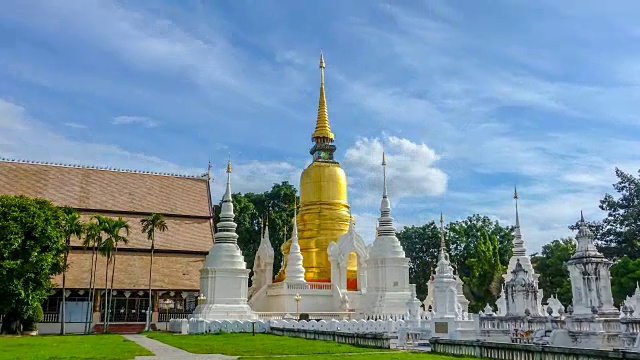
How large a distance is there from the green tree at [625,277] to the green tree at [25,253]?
1243 inches

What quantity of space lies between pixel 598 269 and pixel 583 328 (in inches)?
86.3

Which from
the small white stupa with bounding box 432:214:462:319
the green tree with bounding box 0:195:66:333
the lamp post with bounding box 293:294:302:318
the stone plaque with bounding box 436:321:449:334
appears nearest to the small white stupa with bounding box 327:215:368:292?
the lamp post with bounding box 293:294:302:318

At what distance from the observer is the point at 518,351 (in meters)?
11.7

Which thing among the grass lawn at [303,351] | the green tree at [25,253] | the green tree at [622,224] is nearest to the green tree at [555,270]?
the green tree at [622,224]

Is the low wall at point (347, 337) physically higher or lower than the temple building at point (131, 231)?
lower

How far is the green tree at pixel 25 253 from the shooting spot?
2581 cm

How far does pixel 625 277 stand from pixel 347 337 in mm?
24464

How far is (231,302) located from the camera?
2820cm

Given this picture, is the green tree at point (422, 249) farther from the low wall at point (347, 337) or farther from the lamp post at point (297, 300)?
the low wall at point (347, 337)

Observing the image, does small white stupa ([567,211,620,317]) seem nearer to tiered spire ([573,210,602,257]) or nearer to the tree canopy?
tiered spire ([573,210,602,257])

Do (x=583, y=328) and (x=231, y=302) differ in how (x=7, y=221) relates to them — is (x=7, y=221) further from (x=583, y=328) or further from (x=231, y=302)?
(x=583, y=328)

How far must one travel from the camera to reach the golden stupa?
34.9 m

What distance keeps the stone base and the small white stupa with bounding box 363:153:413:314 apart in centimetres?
642

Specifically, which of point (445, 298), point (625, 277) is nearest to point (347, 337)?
point (445, 298)
